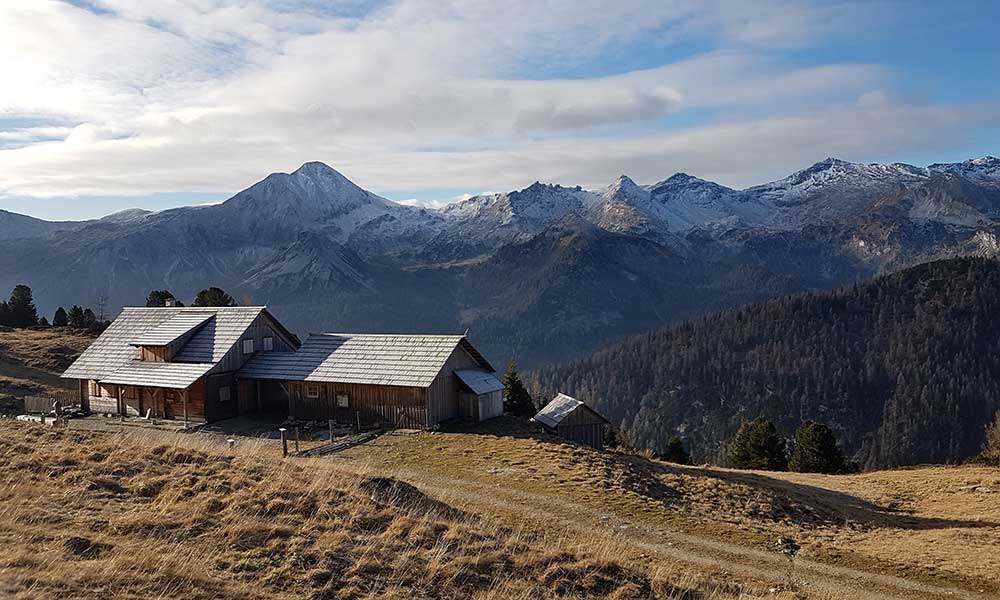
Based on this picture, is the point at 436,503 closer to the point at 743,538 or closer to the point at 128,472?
the point at 128,472

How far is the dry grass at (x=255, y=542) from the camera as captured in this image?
40.4 feet

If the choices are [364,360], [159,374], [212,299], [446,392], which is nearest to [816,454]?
[446,392]

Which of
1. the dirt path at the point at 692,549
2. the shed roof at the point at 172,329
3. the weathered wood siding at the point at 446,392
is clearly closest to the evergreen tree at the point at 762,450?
the weathered wood siding at the point at 446,392

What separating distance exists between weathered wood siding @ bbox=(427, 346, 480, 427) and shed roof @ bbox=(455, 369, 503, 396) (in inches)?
20.7

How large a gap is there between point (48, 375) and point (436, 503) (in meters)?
55.9

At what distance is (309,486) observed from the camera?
61.1ft

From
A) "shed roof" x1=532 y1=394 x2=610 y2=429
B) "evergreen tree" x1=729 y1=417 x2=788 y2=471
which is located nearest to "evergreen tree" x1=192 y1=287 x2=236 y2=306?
"shed roof" x1=532 y1=394 x2=610 y2=429

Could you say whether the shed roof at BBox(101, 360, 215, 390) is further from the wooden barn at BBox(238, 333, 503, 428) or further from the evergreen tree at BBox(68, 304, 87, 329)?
the evergreen tree at BBox(68, 304, 87, 329)

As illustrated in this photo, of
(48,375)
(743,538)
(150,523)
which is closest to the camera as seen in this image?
(150,523)

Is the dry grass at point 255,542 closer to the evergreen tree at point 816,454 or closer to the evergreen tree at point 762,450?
the evergreen tree at point 816,454

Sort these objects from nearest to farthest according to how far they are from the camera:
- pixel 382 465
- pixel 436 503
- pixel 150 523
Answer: pixel 150 523 → pixel 436 503 → pixel 382 465

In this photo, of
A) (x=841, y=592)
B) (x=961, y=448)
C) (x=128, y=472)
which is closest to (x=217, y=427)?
(x=128, y=472)

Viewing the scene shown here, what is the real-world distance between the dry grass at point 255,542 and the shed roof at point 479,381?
76.8ft

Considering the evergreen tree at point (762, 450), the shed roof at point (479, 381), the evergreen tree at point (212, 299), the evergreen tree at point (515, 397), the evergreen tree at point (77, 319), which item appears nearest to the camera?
the shed roof at point (479, 381)
